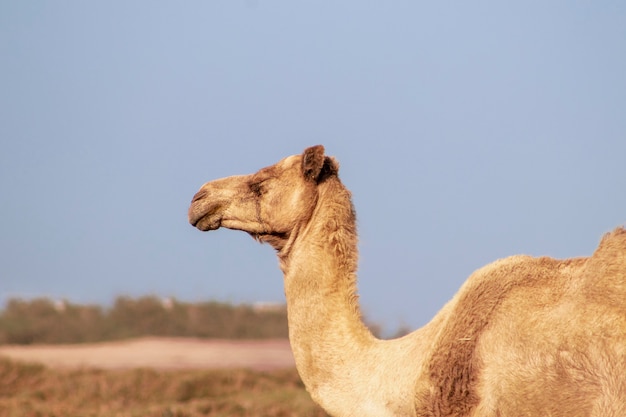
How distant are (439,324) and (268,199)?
135cm

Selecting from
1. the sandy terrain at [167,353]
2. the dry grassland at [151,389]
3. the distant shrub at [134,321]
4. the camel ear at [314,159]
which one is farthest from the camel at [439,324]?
the distant shrub at [134,321]

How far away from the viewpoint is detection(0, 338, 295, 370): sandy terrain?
74.1ft

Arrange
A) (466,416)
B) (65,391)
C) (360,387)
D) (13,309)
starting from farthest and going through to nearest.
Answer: (13,309)
(65,391)
(360,387)
(466,416)

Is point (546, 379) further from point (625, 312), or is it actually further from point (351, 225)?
point (351, 225)

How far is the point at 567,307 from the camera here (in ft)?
15.3

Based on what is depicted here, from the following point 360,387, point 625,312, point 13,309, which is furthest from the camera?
point 13,309

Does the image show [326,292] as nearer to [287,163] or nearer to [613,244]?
[287,163]

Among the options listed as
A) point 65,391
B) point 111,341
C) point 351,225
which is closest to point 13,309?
point 111,341

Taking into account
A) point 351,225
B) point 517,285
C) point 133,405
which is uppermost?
point 351,225

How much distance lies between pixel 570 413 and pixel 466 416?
0.52m

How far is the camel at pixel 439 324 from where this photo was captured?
179 inches

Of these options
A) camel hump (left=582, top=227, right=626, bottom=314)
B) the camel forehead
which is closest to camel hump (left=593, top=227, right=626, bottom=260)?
camel hump (left=582, top=227, right=626, bottom=314)

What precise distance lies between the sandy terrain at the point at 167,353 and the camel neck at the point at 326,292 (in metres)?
15.9

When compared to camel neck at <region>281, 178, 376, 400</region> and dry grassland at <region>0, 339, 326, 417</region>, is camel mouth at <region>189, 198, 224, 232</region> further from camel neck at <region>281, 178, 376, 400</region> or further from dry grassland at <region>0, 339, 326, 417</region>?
dry grassland at <region>0, 339, 326, 417</region>
